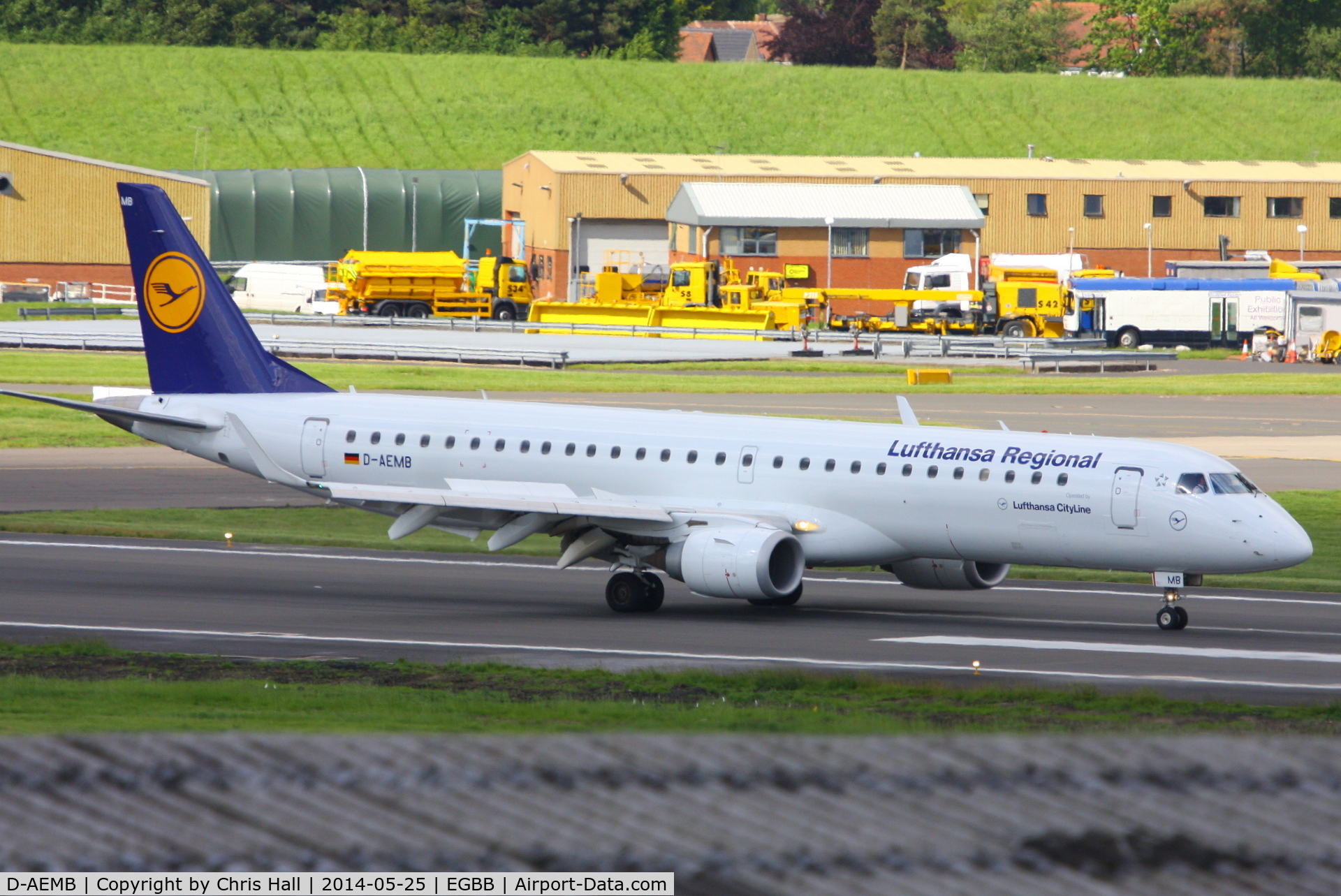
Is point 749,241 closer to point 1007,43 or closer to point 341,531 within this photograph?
point 341,531

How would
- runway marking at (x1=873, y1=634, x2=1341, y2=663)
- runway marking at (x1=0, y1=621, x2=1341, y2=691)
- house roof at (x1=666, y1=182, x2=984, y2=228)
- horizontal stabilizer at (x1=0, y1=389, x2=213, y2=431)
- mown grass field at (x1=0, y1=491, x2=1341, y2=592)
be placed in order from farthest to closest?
house roof at (x1=666, y1=182, x2=984, y2=228) < mown grass field at (x1=0, y1=491, x2=1341, y2=592) < horizontal stabilizer at (x1=0, y1=389, x2=213, y2=431) < runway marking at (x1=873, y1=634, x2=1341, y2=663) < runway marking at (x1=0, y1=621, x2=1341, y2=691)

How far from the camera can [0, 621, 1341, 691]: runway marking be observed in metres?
21.0

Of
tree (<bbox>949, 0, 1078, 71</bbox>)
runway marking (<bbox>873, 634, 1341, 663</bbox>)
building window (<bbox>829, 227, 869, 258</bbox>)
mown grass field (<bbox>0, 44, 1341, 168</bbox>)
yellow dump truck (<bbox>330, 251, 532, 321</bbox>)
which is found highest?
tree (<bbox>949, 0, 1078, 71</bbox>)

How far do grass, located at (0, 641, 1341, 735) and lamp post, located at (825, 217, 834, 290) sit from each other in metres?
87.8

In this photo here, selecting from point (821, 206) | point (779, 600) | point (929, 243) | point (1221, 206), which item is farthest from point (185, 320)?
point (1221, 206)

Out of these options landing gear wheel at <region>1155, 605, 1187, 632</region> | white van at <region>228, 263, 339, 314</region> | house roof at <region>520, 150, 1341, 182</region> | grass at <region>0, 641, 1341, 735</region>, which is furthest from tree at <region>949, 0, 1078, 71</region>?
grass at <region>0, 641, 1341, 735</region>

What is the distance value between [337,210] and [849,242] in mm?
41812

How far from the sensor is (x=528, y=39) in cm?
16875

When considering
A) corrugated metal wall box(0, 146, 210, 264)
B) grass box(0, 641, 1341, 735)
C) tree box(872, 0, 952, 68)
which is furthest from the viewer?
tree box(872, 0, 952, 68)

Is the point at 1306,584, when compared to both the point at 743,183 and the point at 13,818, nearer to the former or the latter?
the point at 13,818

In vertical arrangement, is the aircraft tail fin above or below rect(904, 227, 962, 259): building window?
below

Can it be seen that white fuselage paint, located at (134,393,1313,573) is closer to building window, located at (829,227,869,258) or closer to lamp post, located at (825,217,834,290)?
lamp post, located at (825,217,834,290)

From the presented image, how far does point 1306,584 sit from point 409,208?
105243 millimetres

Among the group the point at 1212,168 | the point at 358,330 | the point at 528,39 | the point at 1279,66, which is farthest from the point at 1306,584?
the point at 1279,66
